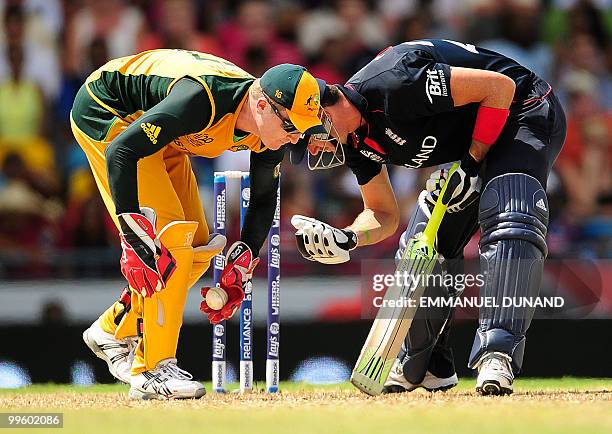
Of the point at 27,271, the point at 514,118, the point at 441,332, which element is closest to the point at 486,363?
the point at 441,332

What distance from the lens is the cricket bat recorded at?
184 inches

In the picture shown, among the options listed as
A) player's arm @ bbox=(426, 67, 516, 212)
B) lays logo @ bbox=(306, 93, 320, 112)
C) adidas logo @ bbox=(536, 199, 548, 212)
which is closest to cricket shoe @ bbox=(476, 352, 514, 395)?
adidas logo @ bbox=(536, 199, 548, 212)

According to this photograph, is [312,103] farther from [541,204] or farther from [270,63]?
[270,63]

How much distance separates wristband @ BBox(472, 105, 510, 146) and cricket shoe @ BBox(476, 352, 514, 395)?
887 millimetres

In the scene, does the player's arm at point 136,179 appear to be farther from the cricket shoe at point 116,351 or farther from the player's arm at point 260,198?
the cricket shoe at point 116,351

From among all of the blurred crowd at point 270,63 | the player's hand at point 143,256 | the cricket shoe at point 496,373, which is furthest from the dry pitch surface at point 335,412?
the blurred crowd at point 270,63

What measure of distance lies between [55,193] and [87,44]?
1269mm

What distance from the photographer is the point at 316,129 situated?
4461 millimetres

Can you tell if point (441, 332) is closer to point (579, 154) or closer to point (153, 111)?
point (153, 111)

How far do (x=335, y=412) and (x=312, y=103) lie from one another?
121 cm

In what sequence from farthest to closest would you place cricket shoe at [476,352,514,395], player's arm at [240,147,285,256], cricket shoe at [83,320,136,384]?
cricket shoe at [83,320,136,384]
player's arm at [240,147,285,256]
cricket shoe at [476,352,514,395]

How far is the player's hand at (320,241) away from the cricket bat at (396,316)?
0.29m

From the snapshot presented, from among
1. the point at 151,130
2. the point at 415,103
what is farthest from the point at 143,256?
the point at 415,103

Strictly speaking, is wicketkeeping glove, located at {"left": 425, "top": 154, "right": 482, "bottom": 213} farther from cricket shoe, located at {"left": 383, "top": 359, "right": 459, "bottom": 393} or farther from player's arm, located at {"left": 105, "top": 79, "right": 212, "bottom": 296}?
player's arm, located at {"left": 105, "top": 79, "right": 212, "bottom": 296}
